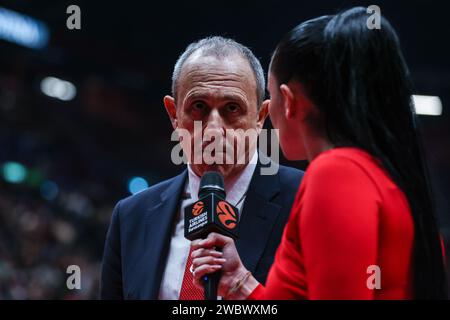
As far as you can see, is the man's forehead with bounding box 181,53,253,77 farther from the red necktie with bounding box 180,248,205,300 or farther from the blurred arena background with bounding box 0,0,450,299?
the blurred arena background with bounding box 0,0,450,299

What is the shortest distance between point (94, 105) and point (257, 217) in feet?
37.6

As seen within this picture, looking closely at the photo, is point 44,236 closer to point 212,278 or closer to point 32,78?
point 32,78

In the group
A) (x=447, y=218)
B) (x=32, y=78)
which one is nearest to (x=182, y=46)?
(x=32, y=78)

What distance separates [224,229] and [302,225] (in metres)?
0.39

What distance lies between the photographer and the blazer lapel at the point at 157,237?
217cm

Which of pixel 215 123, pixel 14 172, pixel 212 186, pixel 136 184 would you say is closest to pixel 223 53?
pixel 215 123

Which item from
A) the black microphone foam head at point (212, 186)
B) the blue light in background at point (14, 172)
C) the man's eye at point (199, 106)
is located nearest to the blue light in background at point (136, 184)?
the blue light in background at point (14, 172)

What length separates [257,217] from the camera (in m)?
2.22

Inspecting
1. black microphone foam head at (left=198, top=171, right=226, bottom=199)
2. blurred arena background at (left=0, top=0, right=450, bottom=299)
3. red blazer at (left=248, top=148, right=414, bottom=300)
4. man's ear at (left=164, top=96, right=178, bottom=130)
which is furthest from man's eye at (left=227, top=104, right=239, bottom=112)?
blurred arena background at (left=0, top=0, right=450, bottom=299)

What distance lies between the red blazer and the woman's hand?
21 cm

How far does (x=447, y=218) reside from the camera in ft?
33.4

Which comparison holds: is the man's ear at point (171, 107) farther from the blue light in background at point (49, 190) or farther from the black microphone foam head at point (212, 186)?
the blue light in background at point (49, 190)

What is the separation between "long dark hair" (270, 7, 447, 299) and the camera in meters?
1.34

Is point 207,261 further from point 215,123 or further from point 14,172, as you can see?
point 14,172
